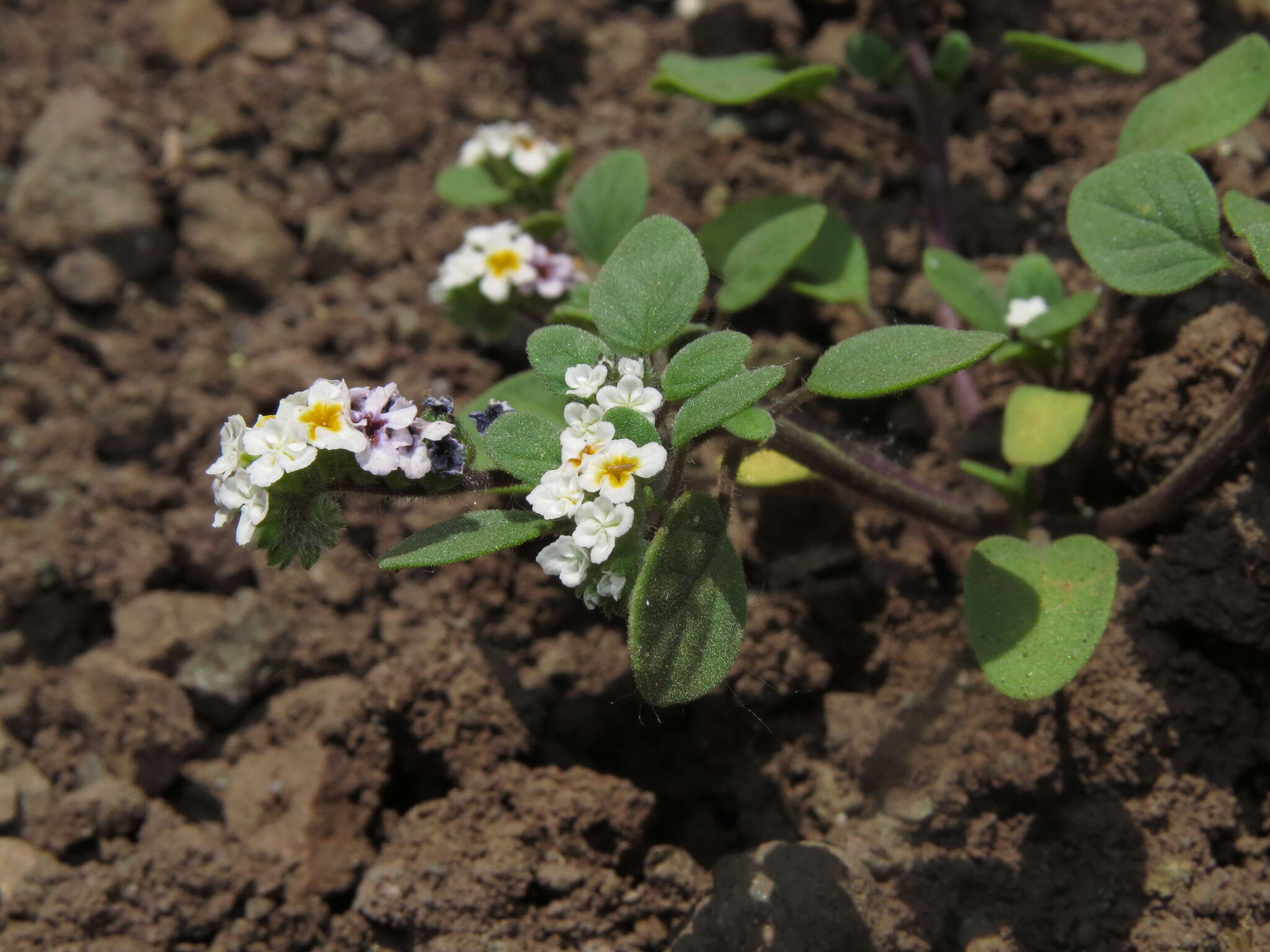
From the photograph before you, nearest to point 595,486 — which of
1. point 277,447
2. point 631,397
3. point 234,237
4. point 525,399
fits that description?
point 631,397

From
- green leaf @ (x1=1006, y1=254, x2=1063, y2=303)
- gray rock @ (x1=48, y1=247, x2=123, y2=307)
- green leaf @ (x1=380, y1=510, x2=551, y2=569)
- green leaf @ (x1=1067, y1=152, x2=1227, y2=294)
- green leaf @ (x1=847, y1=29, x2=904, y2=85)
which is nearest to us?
green leaf @ (x1=380, y1=510, x2=551, y2=569)

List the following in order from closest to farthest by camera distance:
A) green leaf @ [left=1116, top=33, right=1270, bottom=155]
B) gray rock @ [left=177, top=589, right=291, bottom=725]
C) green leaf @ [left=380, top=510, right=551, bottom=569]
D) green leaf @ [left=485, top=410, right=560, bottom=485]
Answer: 1. green leaf @ [left=380, top=510, right=551, bottom=569]
2. green leaf @ [left=485, top=410, right=560, bottom=485]
3. green leaf @ [left=1116, top=33, right=1270, bottom=155]
4. gray rock @ [left=177, top=589, right=291, bottom=725]

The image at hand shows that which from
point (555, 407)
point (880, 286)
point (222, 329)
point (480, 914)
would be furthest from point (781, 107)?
point (480, 914)

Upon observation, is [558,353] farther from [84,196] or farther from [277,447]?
[84,196]

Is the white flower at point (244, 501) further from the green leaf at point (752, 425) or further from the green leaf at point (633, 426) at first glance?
the green leaf at point (752, 425)

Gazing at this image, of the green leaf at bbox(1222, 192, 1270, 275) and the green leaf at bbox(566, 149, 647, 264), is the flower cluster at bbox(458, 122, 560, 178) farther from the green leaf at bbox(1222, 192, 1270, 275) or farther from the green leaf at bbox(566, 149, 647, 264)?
the green leaf at bbox(1222, 192, 1270, 275)

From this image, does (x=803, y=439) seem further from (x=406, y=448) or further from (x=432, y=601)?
(x=432, y=601)

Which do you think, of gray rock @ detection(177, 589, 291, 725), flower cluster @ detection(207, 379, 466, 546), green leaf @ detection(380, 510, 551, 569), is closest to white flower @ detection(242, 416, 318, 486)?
flower cluster @ detection(207, 379, 466, 546)
